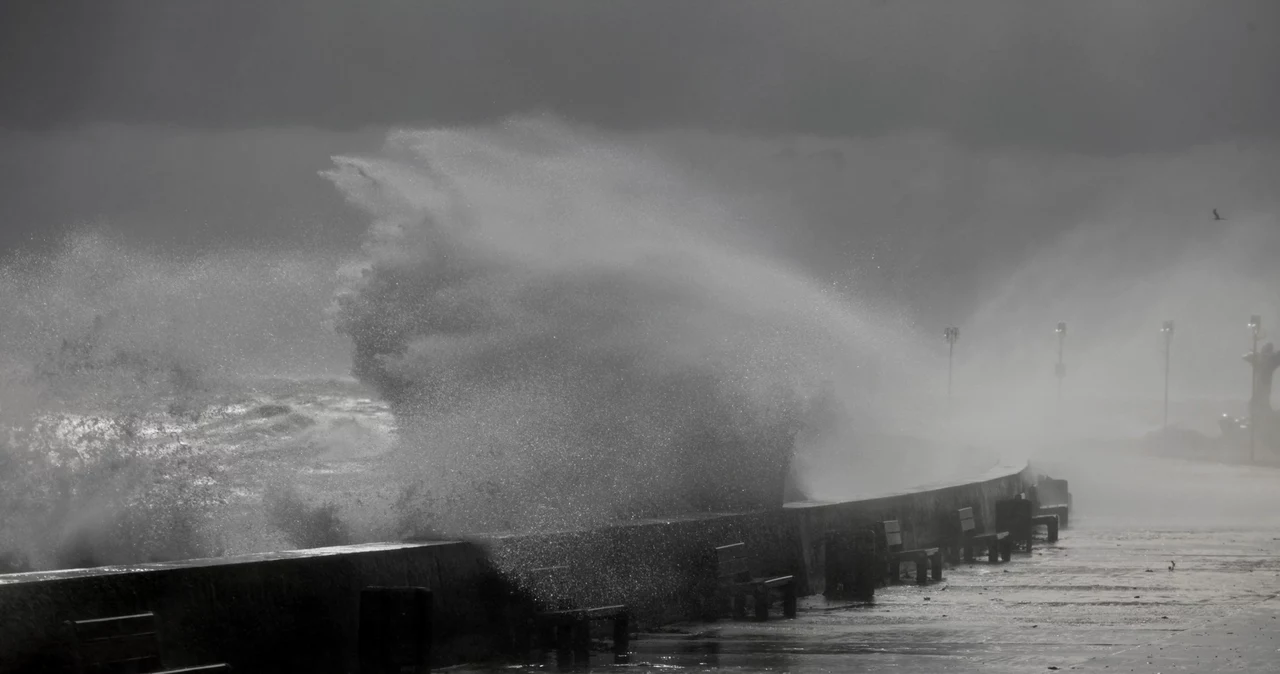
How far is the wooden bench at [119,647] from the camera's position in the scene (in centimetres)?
804

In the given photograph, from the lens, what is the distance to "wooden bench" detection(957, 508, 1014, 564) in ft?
60.7

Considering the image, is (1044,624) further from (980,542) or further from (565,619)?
(980,542)

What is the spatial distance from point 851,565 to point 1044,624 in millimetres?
2663

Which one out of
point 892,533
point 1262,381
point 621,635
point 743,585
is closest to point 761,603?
point 743,585

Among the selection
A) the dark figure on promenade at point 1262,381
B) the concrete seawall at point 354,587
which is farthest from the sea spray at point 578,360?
the dark figure on promenade at point 1262,381

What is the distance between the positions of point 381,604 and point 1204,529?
16.2 m

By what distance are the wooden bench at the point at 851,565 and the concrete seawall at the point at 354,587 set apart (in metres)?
0.30

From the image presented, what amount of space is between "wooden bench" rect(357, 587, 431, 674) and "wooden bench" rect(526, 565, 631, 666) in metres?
1.32

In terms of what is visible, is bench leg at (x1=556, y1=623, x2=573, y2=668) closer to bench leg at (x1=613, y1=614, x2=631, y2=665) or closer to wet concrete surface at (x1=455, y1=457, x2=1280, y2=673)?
wet concrete surface at (x1=455, y1=457, x2=1280, y2=673)

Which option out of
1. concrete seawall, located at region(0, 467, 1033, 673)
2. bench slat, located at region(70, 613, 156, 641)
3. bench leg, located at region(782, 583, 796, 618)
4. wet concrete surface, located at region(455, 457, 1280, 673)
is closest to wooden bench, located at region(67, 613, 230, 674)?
bench slat, located at region(70, 613, 156, 641)

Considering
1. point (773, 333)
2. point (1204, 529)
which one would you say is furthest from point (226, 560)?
point (1204, 529)

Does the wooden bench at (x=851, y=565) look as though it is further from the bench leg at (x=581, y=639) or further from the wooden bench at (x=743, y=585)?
the bench leg at (x=581, y=639)

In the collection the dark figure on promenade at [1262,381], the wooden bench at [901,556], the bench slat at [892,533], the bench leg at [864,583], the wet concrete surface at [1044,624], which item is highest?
the dark figure on promenade at [1262,381]

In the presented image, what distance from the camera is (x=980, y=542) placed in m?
18.6
